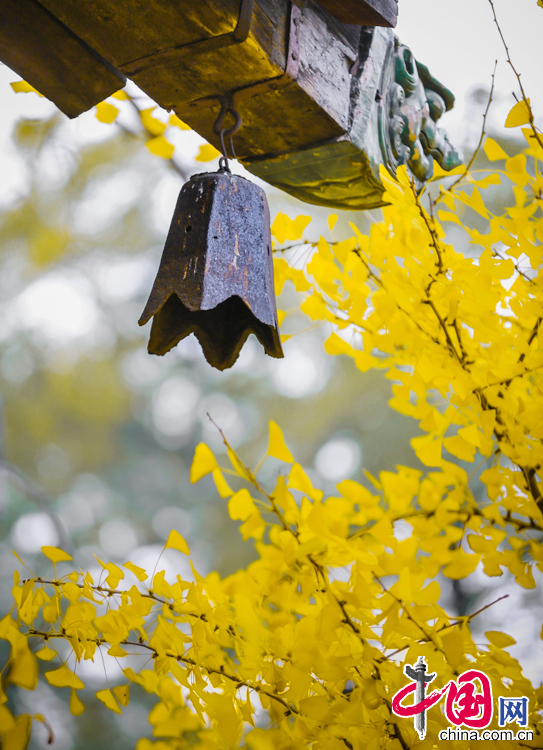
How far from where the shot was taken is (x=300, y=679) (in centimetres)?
48

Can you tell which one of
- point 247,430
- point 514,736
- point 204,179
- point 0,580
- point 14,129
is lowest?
point 0,580

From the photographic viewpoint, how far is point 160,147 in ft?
2.86

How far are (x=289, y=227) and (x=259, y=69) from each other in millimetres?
257

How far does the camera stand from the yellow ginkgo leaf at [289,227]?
733 mm

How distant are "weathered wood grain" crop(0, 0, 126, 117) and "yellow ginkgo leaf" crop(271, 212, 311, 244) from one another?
264mm

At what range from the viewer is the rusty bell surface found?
1.75 feet

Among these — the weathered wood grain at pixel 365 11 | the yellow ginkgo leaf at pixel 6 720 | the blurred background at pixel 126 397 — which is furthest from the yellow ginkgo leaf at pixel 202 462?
the blurred background at pixel 126 397

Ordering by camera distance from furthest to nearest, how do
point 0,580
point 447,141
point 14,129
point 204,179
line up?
point 14,129 < point 0,580 < point 447,141 < point 204,179

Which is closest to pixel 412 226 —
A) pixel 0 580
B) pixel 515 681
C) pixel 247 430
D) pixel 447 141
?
pixel 447 141

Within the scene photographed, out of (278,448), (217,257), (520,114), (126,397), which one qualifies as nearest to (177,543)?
(278,448)

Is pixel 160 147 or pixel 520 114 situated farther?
pixel 160 147

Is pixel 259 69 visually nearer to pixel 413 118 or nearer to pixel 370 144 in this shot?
pixel 370 144

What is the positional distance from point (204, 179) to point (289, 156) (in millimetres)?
112

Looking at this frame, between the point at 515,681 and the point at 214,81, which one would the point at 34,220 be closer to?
the point at 214,81
